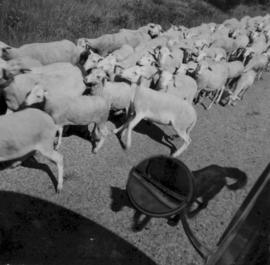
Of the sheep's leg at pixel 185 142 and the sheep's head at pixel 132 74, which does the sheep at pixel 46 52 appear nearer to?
the sheep's head at pixel 132 74

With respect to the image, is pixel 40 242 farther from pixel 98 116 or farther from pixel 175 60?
pixel 175 60

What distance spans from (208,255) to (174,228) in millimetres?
4261

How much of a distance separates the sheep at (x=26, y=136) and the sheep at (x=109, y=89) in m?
1.88

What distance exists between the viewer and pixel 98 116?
7.59m

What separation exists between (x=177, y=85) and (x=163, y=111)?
1733 millimetres

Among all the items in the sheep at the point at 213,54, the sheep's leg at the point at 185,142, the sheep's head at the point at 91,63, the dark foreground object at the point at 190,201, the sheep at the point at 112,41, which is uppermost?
the dark foreground object at the point at 190,201

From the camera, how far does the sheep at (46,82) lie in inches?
292

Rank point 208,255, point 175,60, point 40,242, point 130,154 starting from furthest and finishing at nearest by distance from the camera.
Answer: point 175,60, point 130,154, point 40,242, point 208,255

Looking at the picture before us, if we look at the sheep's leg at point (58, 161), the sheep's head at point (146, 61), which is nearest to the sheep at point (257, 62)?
the sheep's head at point (146, 61)

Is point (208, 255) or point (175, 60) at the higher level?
point (208, 255)

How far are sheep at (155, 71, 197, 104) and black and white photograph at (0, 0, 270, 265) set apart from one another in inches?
1.4

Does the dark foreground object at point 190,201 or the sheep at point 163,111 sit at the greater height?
the dark foreground object at point 190,201

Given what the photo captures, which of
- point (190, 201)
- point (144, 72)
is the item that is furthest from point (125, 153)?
point (190, 201)

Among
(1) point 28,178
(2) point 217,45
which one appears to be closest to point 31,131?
(1) point 28,178
